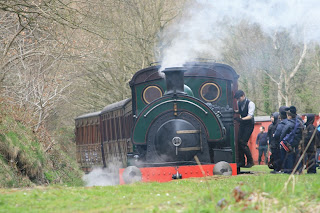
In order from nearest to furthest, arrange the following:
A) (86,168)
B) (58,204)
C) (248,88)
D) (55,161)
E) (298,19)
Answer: (58,204) → (298,19) → (55,161) → (86,168) → (248,88)

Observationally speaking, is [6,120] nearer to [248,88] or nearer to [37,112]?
[37,112]

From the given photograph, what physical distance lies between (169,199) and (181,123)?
426cm

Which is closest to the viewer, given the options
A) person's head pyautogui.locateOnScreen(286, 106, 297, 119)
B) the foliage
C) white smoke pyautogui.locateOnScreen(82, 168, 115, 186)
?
the foliage

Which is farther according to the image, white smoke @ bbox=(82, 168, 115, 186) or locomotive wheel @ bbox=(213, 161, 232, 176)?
white smoke @ bbox=(82, 168, 115, 186)

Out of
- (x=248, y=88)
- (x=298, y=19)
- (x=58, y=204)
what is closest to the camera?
(x=58, y=204)

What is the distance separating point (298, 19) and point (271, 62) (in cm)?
2090

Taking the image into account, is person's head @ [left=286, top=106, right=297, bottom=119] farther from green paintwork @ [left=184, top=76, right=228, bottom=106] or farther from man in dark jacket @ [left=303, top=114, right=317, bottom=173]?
green paintwork @ [left=184, top=76, right=228, bottom=106]

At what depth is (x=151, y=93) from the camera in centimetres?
1231

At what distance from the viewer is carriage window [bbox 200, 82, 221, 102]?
487 inches

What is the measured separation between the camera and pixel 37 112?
17406 mm

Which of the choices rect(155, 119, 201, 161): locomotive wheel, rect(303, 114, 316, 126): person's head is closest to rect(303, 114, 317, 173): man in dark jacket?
rect(303, 114, 316, 126): person's head

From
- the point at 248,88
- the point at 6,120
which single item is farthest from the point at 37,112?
the point at 248,88

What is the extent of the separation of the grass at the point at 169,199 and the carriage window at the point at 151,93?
438cm

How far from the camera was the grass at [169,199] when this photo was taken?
226 inches
